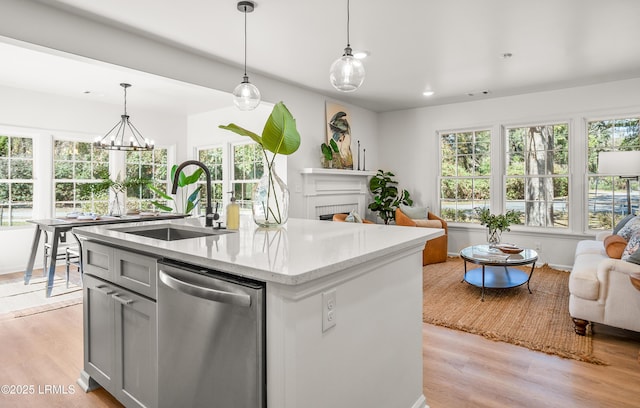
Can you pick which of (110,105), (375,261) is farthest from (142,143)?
(375,261)

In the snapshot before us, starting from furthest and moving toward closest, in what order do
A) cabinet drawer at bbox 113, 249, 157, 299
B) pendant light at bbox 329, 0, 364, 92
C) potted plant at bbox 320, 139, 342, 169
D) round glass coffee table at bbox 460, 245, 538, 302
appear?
1. potted plant at bbox 320, 139, 342, 169
2. round glass coffee table at bbox 460, 245, 538, 302
3. pendant light at bbox 329, 0, 364, 92
4. cabinet drawer at bbox 113, 249, 157, 299

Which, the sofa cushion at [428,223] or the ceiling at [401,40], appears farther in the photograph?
the sofa cushion at [428,223]

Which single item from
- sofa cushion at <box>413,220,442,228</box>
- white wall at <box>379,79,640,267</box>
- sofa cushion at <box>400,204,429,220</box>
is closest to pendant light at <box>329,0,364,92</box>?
sofa cushion at <box>413,220,442,228</box>

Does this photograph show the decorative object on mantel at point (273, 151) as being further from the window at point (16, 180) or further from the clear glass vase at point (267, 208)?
the window at point (16, 180)

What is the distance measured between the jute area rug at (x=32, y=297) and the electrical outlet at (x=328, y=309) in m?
3.51

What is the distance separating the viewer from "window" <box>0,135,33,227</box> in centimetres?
521

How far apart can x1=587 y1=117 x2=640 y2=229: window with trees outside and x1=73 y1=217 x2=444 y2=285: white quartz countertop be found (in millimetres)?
4504

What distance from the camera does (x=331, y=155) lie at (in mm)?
5363

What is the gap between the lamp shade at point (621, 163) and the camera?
420cm

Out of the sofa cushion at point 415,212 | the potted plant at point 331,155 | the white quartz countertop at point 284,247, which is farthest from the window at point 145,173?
the white quartz countertop at point 284,247

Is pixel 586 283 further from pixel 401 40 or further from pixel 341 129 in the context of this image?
pixel 341 129

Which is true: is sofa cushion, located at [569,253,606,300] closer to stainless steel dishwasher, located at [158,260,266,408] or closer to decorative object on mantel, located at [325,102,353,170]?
stainless steel dishwasher, located at [158,260,266,408]

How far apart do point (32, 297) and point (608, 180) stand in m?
7.11

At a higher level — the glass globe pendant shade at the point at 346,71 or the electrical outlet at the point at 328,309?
the glass globe pendant shade at the point at 346,71
